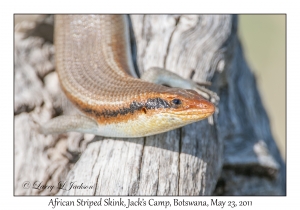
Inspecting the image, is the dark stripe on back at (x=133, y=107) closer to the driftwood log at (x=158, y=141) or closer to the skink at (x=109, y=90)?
the skink at (x=109, y=90)

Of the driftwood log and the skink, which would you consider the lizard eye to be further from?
the driftwood log

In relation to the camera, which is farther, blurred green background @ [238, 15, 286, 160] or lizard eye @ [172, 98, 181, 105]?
blurred green background @ [238, 15, 286, 160]

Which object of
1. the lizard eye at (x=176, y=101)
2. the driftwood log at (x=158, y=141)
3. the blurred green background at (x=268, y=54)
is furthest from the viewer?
the blurred green background at (x=268, y=54)

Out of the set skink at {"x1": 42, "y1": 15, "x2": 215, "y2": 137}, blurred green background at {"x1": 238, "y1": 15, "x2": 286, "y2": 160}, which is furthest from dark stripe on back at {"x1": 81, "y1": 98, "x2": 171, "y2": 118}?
blurred green background at {"x1": 238, "y1": 15, "x2": 286, "y2": 160}

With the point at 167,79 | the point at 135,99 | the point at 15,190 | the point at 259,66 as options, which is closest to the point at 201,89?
the point at 167,79

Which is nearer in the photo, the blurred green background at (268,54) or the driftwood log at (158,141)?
the driftwood log at (158,141)

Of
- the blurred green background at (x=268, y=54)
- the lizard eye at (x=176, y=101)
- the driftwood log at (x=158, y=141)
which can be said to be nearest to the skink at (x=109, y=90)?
the lizard eye at (x=176, y=101)
